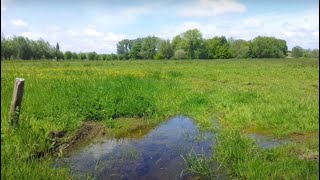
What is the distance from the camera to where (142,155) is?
27.9 ft

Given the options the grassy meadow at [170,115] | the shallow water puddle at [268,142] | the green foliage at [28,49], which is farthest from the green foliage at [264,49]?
the shallow water puddle at [268,142]

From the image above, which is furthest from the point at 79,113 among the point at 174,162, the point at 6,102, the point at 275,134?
the point at 275,134

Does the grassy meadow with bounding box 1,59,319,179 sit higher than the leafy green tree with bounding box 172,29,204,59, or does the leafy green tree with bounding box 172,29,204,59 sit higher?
the leafy green tree with bounding box 172,29,204,59

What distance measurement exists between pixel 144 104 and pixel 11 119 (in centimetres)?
630

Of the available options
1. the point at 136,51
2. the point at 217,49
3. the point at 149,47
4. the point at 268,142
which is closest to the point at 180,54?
the point at 149,47

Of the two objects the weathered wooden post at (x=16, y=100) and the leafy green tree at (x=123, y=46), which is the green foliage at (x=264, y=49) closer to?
the leafy green tree at (x=123, y=46)

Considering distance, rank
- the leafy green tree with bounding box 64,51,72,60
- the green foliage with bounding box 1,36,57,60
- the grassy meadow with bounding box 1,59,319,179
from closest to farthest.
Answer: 1. the grassy meadow with bounding box 1,59,319,179
2. the green foliage with bounding box 1,36,57,60
3. the leafy green tree with bounding box 64,51,72,60

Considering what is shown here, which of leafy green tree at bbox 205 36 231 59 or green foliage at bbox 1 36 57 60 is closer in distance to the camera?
green foliage at bbox 1 36 57 60

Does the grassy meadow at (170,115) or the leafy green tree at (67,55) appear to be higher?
the leafy green tree at (67,55)

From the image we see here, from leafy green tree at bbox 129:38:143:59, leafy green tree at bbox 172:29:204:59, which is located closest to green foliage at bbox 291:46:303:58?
leafy green tree at bbox 172:29:204:59

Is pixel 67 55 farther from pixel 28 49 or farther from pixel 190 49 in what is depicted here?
pixel 190 49

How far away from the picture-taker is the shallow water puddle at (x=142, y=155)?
23.7 ft

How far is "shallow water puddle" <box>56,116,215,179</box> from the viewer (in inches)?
285

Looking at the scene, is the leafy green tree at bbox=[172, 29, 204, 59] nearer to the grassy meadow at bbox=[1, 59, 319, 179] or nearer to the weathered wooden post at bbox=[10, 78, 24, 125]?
the grassy meadow at bbox=[1, 59, 319, 179]
